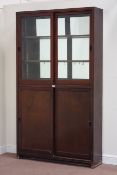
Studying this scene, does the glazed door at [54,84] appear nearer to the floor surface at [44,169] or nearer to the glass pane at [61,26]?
the glass pane at [61,26]

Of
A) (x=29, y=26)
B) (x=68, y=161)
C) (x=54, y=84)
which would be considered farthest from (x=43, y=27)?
(x=68, y=161)

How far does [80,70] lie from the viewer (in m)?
5.46

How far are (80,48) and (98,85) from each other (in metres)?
0.59

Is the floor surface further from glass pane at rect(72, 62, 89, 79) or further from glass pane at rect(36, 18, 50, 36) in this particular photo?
glass pane at rect(36, 18, 50, 36)

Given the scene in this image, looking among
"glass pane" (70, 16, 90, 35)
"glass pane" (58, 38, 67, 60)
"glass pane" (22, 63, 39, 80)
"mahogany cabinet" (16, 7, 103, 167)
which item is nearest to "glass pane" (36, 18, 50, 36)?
"mahogany cabinet" (16, 7, 103, 167)

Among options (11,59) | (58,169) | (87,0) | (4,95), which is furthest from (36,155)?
(87,0)

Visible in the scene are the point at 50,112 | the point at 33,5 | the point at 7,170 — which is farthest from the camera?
the point at 33,5

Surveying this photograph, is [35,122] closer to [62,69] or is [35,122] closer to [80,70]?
[62,69]

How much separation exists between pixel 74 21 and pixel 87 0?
1.34 feet

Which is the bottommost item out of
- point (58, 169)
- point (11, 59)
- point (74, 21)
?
point (58, 169)

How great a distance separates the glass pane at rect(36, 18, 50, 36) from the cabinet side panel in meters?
0.75

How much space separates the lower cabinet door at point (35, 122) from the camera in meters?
5.65

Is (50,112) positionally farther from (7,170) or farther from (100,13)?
(100,13)

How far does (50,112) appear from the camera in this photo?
5.62m
